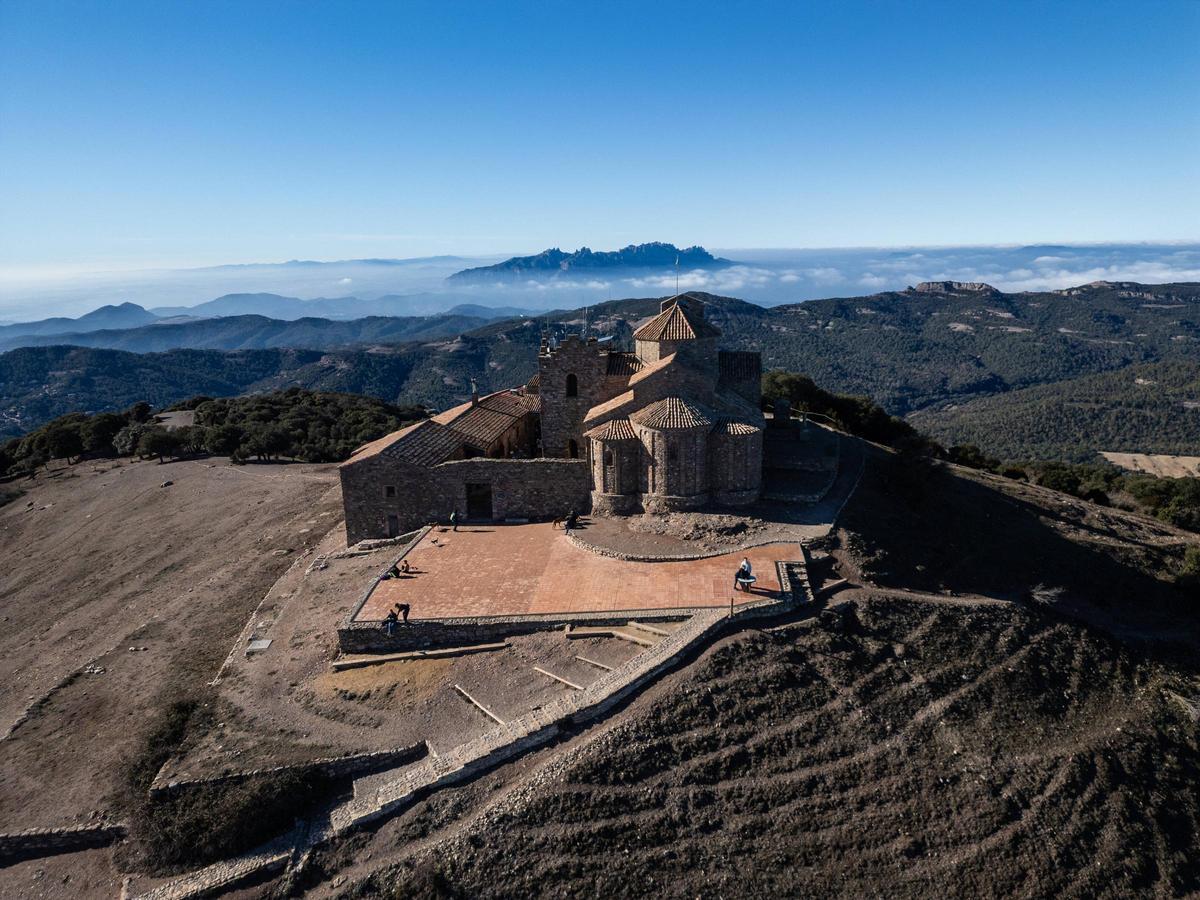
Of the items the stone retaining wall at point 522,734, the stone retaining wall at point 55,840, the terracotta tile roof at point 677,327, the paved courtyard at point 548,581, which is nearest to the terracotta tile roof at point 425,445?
the paved courtyard at point 548,581

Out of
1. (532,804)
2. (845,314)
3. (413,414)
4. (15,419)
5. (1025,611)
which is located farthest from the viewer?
(845,314)

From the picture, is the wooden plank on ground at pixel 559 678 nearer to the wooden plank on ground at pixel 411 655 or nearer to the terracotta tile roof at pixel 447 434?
the wooden plank on ground at pixel 411 655

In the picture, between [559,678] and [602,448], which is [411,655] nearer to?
[559,678]

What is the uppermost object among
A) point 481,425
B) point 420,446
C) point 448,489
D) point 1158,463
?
point 481,425

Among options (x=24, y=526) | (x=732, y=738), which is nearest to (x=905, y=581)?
(x=732, y=738)

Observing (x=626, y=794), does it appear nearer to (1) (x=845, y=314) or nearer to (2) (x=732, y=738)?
(2) (x=732, y=738)

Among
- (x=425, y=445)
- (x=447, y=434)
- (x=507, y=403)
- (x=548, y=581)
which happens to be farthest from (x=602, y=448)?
(x=507, y=403)
